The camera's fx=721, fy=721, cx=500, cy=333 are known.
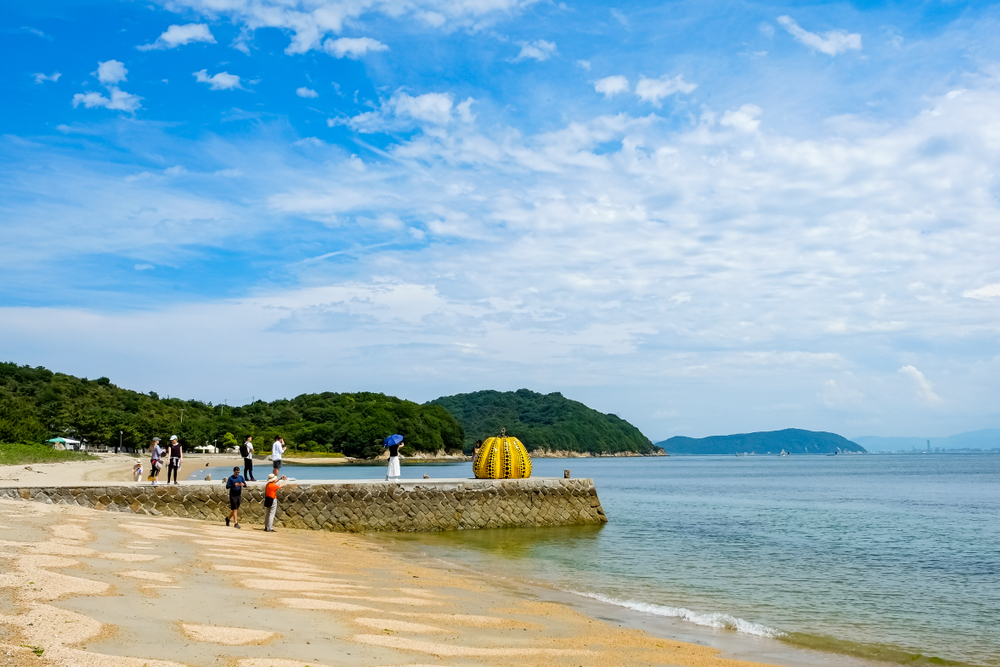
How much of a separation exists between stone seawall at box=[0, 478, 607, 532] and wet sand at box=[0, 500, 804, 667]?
18.3ft

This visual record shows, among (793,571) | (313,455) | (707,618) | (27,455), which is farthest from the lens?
(313,455)

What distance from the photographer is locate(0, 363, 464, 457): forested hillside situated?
96.8 m

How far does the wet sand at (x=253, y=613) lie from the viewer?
A: 23.5ft

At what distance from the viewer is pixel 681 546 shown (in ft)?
79.2

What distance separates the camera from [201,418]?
433 ft

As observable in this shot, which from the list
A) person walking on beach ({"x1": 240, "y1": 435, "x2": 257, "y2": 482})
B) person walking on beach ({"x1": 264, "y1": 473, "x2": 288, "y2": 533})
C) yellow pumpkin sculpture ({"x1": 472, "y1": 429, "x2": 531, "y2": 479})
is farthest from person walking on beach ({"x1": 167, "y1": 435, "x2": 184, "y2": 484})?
yellow pumpkin sculpture ({"x1": 472, "y1": 429, "x2": 531, "y2": 479})

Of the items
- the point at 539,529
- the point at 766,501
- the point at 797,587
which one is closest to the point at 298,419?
the point at 766,501

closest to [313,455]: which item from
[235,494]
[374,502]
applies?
[374,502]

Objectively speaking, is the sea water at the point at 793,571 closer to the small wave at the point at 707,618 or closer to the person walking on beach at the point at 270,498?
the small wave at the point at 707,618

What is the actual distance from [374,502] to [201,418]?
118720 millimetres

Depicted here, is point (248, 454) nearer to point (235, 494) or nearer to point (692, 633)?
point (235, 494)

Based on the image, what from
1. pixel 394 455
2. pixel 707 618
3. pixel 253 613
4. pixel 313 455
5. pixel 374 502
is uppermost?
pixel 394 455

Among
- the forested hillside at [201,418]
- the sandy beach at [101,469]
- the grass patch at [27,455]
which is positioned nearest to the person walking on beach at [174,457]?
the sandy beach at [101,469]

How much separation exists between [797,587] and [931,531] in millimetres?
17107
